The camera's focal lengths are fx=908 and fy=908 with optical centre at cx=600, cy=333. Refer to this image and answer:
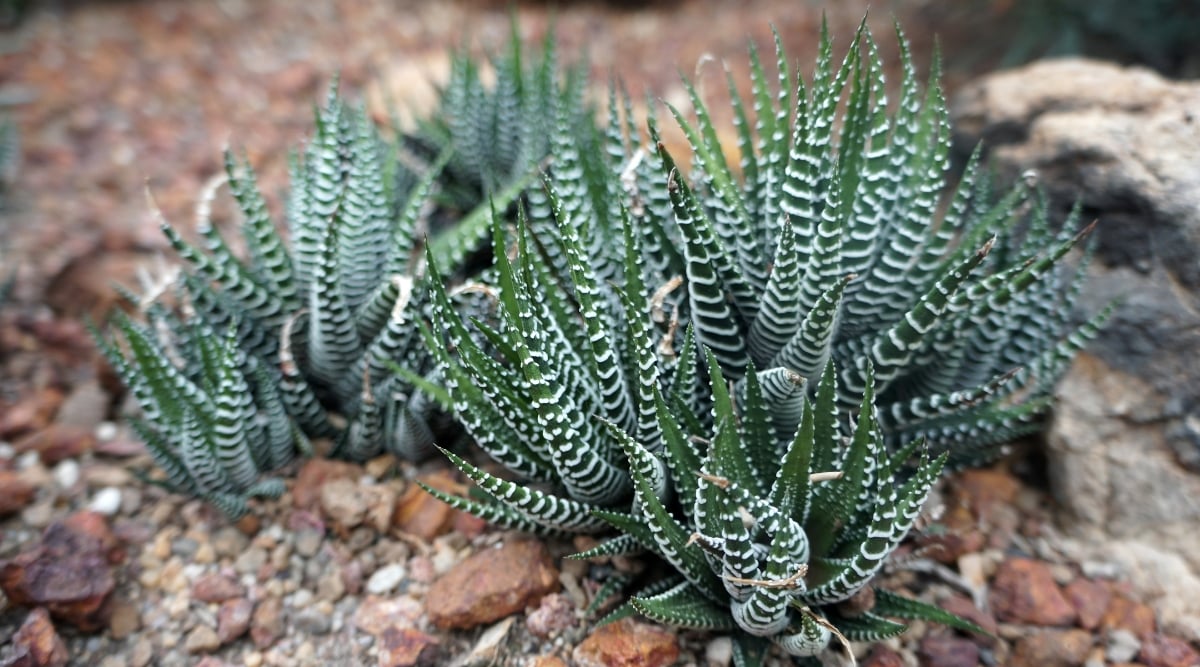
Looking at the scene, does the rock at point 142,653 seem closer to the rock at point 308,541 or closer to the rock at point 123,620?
the rock at point 123,620

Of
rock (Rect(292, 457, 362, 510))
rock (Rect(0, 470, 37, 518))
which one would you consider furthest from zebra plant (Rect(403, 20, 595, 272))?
rock (Rect(0, 470, 37, 518))

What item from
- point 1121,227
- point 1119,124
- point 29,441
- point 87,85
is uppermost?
point 1119,124

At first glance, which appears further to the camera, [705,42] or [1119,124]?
[705,42]

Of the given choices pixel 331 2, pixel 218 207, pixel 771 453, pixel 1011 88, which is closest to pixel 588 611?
pixel 771 453

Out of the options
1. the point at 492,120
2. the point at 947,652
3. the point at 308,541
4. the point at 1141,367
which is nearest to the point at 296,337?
the point at 308,541

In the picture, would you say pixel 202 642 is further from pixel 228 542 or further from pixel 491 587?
pixel 491 587

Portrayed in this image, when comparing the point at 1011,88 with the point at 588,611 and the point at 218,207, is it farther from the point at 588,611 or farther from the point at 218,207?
the point at 218,207

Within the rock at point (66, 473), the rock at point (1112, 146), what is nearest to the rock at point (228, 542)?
the rock at point (66, 473)
